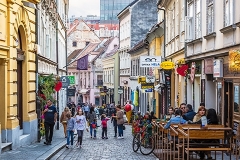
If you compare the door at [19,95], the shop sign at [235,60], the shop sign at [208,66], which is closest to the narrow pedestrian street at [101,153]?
the door at [19,95]

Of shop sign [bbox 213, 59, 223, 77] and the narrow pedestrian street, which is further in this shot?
shop sign [bbox 213, 59, 223, 77]

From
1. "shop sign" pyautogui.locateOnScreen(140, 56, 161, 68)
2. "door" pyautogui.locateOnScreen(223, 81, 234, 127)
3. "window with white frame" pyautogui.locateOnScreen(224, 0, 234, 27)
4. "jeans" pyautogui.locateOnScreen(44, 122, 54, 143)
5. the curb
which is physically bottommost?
the curb

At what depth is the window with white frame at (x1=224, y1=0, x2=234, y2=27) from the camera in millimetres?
16875

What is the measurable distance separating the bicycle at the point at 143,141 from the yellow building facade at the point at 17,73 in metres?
3.82

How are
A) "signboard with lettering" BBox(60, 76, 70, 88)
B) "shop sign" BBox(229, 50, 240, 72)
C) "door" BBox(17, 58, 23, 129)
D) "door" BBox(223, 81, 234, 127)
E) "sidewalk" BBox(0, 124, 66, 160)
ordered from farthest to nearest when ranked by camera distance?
"signboard with lettering" BBox(60, 76, 70, 88) < "door" BBox(17, 58, 23, 129) < "door" BBox(223, 81, 234, 127) < "sidewalk" BBox(0, 124, 66, 160) < "shop sign" BBox(229, 50, 240, 72)

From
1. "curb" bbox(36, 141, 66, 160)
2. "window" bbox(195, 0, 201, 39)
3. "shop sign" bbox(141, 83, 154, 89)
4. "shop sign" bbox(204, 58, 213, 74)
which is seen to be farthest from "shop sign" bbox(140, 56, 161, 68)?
"curb" bbox(36, 141, 66, 160)

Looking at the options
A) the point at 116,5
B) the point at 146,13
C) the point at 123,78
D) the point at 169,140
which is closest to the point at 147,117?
the point at 169,140

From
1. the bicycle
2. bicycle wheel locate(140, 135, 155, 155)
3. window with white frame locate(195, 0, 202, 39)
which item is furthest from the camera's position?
window with white frame locate(195, 0, 202, 39)

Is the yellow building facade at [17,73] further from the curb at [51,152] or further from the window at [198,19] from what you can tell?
the window at [198,19]

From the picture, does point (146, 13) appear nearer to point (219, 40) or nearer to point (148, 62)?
point (148, 62)

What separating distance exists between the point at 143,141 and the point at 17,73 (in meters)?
5.05

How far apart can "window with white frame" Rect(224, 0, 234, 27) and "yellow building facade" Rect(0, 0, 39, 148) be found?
21.6 feet

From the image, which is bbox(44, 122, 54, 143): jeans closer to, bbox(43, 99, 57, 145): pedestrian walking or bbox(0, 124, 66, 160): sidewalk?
bbox(43, 99, 57, 145): pedestrian walking

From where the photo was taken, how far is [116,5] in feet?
440
